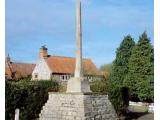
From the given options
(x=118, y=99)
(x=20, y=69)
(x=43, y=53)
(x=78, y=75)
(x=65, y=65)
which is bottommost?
(x=118, y=99)

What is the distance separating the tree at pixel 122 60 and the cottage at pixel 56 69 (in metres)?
3.37

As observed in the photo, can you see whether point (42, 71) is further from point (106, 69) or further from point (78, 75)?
point (78, 75)

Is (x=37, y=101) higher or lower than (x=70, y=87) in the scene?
lower

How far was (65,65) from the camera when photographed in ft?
150

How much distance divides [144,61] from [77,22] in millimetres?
29202

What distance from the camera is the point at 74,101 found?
37.1ft

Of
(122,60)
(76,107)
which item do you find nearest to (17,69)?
(122,60)

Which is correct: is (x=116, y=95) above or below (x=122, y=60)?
below

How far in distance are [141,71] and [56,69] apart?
1161cm

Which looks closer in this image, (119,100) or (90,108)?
(90,108)

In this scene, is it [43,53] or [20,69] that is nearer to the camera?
[43,53]
